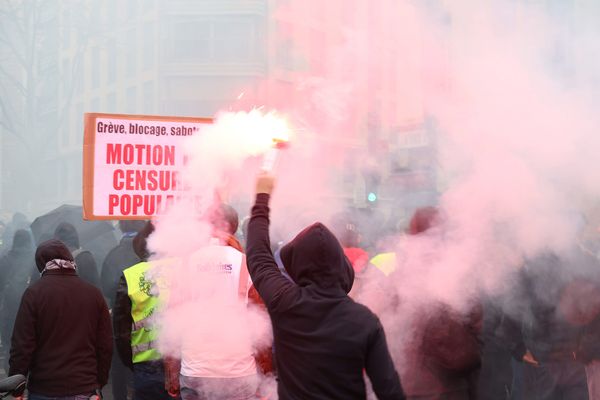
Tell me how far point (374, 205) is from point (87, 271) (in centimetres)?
231

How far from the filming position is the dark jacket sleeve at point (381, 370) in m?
2.17

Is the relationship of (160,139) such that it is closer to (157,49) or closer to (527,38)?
(527,38)

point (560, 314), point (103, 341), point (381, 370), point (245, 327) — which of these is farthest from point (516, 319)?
point (103, 341)

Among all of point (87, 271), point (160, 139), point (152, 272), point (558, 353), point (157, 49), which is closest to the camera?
point (152, 272)

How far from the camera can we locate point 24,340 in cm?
339

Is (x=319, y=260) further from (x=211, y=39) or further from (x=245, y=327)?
(x=211, y=39)

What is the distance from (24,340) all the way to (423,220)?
212cm

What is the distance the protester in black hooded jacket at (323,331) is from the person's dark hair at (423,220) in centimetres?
131

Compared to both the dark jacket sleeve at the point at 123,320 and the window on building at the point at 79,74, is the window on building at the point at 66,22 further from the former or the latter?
the dark jacket sleeve at the point at 123,320

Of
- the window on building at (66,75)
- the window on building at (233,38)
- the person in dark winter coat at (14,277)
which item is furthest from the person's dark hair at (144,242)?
the window on building at (66,75)

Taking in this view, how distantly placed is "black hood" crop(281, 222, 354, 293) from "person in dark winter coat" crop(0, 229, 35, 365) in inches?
170

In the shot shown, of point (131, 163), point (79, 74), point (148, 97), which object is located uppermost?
point (79, 74)

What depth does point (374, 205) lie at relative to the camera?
219 inches

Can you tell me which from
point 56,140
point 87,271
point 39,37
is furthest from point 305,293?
point 56,140
